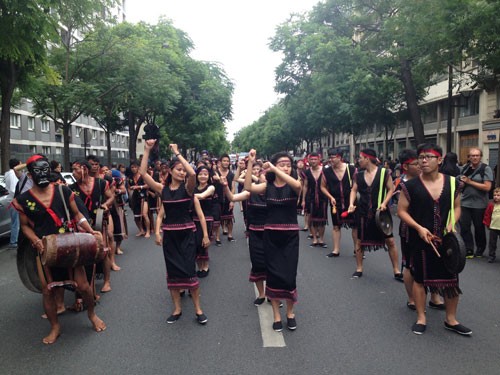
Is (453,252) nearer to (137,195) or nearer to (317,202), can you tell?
(317,202)

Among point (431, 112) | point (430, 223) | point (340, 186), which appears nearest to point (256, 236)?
point (430, 223)

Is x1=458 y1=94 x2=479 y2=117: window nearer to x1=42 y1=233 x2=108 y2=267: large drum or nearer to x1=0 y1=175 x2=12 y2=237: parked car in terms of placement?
x1=0 y1=175 x2=12 y2=237: parked car

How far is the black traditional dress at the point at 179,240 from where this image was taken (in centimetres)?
507

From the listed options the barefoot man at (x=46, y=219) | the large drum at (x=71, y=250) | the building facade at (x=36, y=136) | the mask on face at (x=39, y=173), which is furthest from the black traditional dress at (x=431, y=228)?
the building facade at (x=36, y=136)

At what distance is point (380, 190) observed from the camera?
6.61 m

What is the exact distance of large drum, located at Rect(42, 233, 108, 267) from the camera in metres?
4.30

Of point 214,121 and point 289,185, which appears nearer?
point 289,185

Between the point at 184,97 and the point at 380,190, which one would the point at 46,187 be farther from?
the point at 184,97

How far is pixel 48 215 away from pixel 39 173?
42 cm

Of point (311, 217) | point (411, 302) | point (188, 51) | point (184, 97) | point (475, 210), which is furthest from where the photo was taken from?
point (188, 51)

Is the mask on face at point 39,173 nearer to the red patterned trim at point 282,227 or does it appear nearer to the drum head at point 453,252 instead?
the red patterned trim at point 282,227

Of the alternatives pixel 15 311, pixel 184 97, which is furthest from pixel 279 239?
pixel 184 97

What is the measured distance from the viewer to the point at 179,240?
5.15 metres

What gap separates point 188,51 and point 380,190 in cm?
2912
